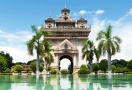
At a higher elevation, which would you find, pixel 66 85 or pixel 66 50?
pixel 66 50

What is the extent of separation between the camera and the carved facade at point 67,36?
5256 centimetres

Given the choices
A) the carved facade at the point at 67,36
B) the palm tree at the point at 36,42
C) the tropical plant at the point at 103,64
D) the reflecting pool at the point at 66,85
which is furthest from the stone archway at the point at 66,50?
the reflecting pool at the point at 66,85

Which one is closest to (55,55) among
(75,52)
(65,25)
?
(75,52)

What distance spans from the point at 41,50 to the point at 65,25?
3108 centimetres

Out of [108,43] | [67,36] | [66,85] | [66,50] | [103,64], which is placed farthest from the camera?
[67,36]

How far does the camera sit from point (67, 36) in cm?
5509

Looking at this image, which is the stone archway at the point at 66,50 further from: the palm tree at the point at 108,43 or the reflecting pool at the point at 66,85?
the reflecting pool at the point at 66,85

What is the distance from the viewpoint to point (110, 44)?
85.9 ft

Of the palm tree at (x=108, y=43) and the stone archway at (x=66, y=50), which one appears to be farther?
the stone archway at (x=66, y=50)

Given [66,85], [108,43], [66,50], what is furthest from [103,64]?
[66,85]

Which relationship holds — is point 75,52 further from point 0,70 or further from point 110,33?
point 110,33

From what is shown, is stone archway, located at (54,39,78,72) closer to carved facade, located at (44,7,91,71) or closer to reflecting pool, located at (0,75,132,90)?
carved facade, located at (44,7,91,71)

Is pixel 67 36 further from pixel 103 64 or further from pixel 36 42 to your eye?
pixel 36 42

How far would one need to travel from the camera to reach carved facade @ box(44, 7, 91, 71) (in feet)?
172
